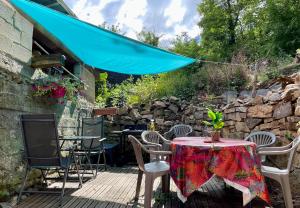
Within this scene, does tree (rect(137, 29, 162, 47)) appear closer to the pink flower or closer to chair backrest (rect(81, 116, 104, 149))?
chair backrest (rect(81, 116, 104, 149))

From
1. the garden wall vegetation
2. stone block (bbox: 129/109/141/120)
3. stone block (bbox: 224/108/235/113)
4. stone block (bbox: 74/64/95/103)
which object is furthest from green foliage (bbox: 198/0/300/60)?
stone block (bbox: 74/64/95/103)

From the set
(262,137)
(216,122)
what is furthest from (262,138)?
(216,122)

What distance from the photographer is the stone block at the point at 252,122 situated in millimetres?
4488

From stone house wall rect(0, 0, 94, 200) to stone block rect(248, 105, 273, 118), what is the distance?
133 inches

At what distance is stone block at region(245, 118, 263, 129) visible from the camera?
449 cm

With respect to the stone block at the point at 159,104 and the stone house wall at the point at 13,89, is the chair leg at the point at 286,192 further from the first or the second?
the stone block at the point at 159,104

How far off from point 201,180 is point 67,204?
64.1 inches

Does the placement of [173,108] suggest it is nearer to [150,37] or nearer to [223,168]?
[223,168]

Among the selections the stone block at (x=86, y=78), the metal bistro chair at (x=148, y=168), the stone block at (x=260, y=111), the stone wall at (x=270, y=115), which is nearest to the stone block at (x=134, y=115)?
the stone block at (x=86, y=78)

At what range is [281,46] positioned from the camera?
1014cm

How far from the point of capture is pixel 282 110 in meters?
3.84

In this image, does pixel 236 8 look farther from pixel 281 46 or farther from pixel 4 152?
pixel 4 152

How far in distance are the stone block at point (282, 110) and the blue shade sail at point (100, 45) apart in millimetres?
1518

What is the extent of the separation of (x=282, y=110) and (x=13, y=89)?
3543mm
